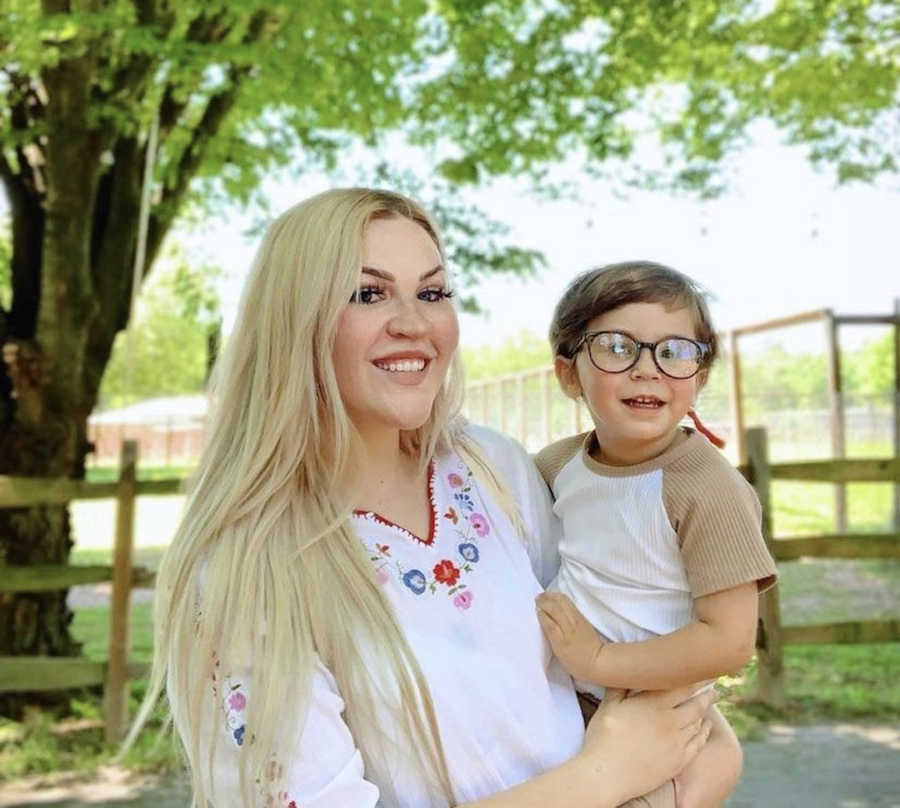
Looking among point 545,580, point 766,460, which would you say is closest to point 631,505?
point 545,580

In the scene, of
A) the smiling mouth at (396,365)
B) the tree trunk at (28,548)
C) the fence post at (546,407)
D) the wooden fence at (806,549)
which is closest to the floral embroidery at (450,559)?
the smiling mouth at (396,365)

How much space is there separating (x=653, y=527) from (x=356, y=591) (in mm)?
471

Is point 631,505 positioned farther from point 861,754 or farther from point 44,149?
point 44,149

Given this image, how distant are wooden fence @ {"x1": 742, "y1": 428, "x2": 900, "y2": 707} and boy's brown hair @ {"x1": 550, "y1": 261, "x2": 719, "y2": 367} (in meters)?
4.18

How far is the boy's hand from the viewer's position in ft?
5.48

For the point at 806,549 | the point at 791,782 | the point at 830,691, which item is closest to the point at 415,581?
the point at 791,782

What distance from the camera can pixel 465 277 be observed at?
7293 mm

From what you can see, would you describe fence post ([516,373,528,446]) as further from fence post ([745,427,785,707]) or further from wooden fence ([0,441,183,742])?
wooden fence ([0,441,183,742])

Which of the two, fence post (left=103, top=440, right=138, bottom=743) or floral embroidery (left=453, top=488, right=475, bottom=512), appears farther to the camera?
fence post (left=103, top=440, right=138, bottom=743)

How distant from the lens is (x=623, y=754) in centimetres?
162

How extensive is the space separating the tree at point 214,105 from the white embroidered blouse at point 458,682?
408cm

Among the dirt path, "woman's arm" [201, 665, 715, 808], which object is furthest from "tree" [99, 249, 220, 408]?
"woman's arm" [201, 665, 715, 808]

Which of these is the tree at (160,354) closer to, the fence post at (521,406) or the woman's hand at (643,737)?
the fence post at (521,406)

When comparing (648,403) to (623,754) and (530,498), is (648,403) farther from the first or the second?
(623,754)
